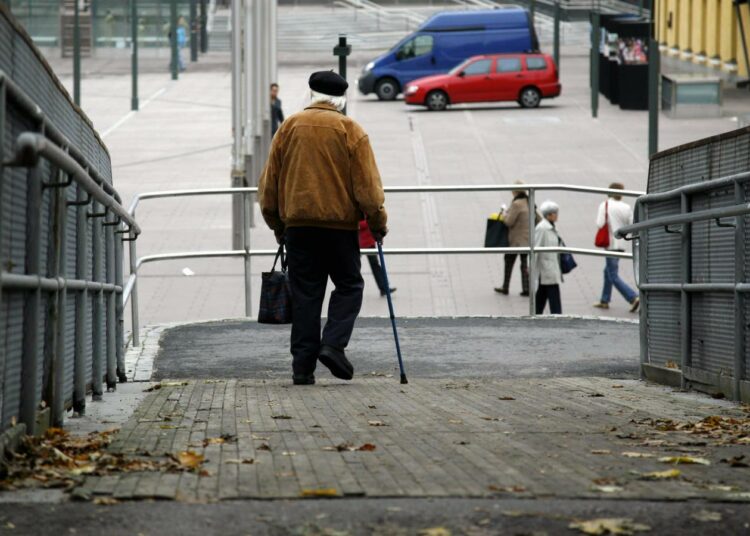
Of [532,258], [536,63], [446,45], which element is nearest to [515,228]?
[532,258]

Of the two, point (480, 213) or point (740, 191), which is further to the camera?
point (480, 213)

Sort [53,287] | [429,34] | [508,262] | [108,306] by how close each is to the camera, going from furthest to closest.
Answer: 1. [429,34]
2. [508,262]
3. [108,306]
4. [53,287]

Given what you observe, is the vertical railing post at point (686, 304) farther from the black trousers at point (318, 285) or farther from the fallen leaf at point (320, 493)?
the fallen leaf at point (320, 493)

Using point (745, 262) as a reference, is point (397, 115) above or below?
above

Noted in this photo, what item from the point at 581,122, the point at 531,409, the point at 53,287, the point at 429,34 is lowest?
the point at 531,409

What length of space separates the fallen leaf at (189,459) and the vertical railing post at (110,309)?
10.7 feet

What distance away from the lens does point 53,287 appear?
577 cm

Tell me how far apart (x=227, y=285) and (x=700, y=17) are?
3702 centimetres

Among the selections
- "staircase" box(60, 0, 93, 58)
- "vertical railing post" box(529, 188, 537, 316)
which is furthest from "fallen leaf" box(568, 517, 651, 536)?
"staircase" box(60, 0, 93, 58)

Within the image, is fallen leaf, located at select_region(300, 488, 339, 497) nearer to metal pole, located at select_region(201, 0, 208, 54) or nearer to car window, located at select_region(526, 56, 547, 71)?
car window, located at select_region(526, 56, 547, 71)

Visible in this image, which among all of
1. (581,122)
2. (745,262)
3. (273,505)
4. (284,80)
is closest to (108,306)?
(745,262)

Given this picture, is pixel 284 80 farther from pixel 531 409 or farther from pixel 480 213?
pixel 531 409

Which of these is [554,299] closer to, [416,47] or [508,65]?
[508,65]

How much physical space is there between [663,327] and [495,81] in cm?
3649
